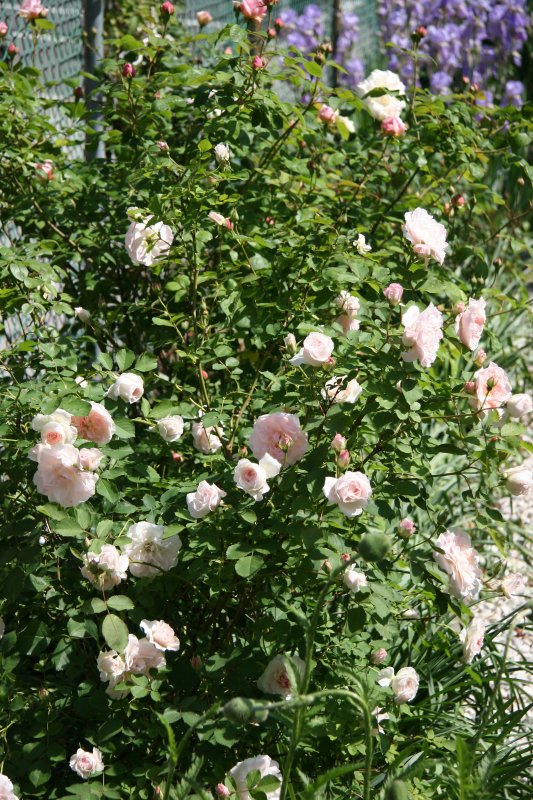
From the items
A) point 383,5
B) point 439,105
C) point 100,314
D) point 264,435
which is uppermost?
point 439,105

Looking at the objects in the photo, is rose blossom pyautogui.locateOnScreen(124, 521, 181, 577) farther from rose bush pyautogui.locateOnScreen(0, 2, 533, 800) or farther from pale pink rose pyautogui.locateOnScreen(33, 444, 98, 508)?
pale pink rose pyautogui.locateOnScreen(33, 444, 98, 508)

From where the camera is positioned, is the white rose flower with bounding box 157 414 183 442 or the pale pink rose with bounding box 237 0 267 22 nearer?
the white rose flower with bounding box 157 414 183 442

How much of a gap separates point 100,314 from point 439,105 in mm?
1057

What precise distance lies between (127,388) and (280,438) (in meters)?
0.31

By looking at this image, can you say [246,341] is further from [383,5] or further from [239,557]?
[383,5]

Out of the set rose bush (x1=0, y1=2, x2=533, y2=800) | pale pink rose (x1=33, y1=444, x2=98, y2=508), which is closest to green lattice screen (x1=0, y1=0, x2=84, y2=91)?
rose bush (x1=0, y1=2, x2=533, y2=800)

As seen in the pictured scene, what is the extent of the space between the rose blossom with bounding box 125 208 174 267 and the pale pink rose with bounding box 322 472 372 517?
0.71 metres

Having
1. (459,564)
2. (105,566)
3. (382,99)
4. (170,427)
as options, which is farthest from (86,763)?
(382,99)

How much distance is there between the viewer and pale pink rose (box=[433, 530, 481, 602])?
1818 millimetres

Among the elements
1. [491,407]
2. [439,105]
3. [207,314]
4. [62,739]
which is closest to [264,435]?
[491,407]

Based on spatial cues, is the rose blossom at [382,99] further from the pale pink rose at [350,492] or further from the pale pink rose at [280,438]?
the pale pink rose at [350,492]

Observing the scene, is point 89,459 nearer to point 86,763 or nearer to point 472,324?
point 86,763

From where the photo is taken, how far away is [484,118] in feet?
9.77

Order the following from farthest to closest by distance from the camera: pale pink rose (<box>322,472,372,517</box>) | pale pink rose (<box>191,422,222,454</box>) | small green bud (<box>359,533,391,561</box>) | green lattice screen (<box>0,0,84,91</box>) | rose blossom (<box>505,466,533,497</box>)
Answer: green lattice screen (<box>0,0,84,91</box>), pale pink rose (<box>191,422,222,454</box>), rose blossom (<box>505,466,533,497</box>), pale pink rose (<box>322,472,372,517</box>), small green bud (<box>359,533,391,561</box>)
